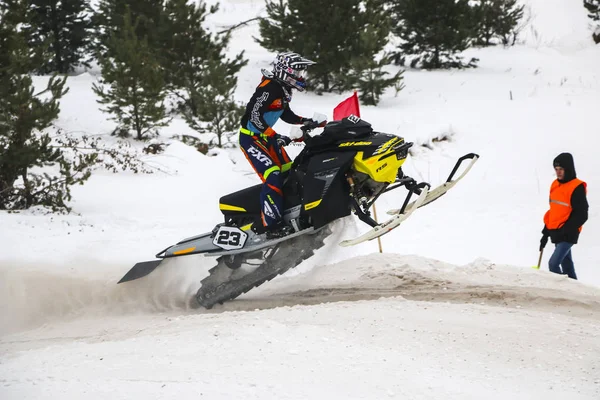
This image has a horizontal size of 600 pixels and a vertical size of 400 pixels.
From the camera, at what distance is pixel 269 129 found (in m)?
6.23

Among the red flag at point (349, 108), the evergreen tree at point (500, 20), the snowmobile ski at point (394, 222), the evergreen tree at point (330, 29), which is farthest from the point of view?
the evergreen tree at point (500, 20)

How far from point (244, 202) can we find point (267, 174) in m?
0.55

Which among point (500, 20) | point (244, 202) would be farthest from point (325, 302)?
point (500, 20)

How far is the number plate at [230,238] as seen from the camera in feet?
20.8

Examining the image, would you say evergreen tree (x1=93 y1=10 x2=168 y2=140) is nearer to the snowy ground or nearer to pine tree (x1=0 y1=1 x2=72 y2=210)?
the snowy ground

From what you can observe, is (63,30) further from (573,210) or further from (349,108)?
(573,210)

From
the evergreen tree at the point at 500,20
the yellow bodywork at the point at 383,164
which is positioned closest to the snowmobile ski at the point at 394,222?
the yellow bodywork at the point at 383,164

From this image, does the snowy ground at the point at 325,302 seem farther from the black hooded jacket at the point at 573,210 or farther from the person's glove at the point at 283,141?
the person's glove at the point at 283,141

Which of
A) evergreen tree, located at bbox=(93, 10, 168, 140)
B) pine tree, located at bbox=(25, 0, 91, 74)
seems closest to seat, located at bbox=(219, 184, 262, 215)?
evergreen tree, located at bbox=(93, 10, 168, 140)

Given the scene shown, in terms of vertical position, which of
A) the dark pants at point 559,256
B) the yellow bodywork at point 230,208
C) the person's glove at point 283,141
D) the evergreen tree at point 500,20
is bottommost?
the dark pants at point 559,256

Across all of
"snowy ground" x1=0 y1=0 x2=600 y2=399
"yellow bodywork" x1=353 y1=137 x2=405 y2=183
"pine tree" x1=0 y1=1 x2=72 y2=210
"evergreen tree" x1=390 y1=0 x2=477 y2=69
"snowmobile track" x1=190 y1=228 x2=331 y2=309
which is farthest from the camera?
"evergreen tree" x1=390 y1=0 x2=477 y2=69

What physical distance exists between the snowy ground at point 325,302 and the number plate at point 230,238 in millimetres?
494

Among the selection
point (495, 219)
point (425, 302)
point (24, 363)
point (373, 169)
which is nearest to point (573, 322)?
point (425, 302)

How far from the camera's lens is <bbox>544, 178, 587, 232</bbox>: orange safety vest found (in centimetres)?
666
